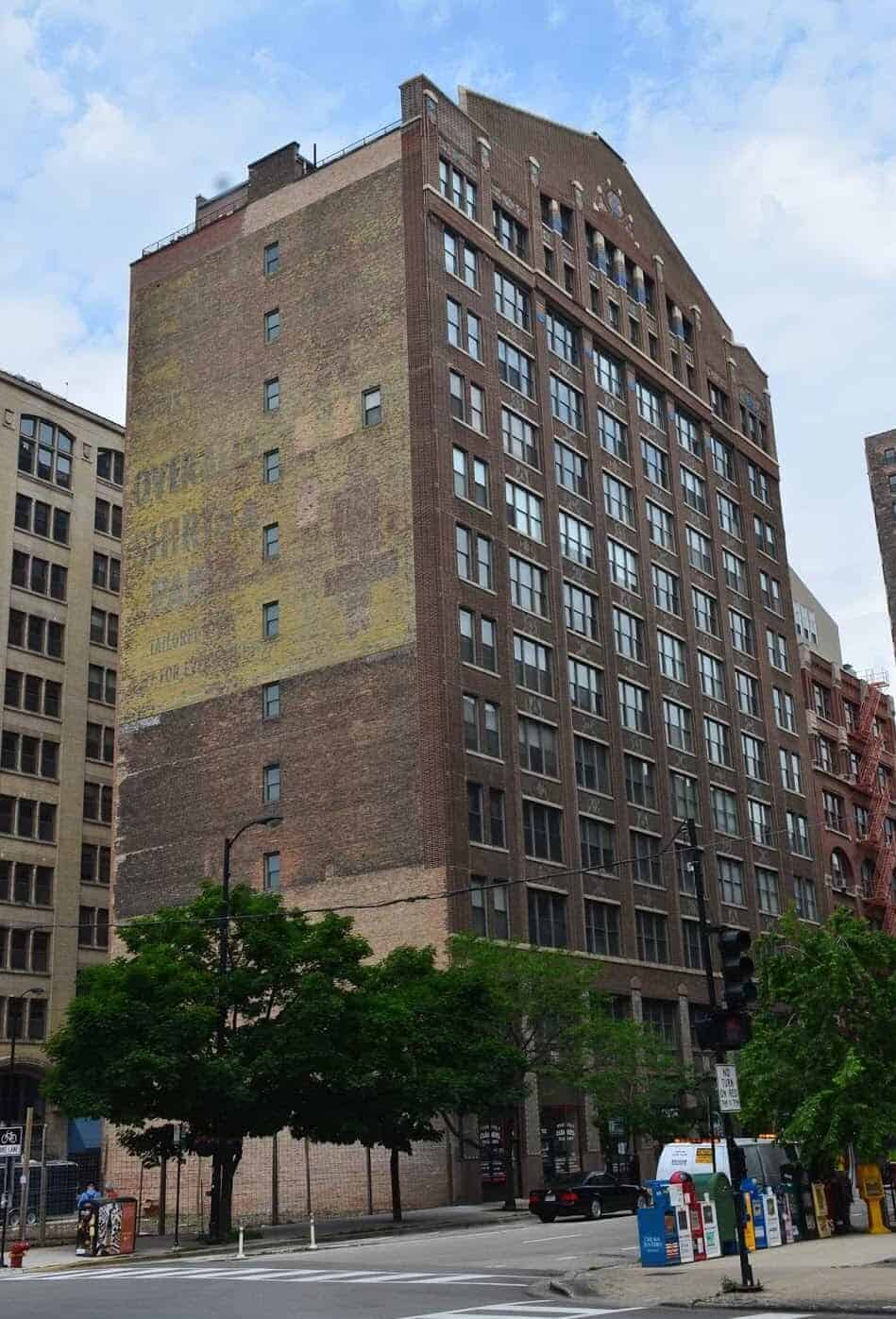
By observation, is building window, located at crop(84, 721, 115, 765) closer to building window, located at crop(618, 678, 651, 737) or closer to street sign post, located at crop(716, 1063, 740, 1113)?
building window, located at crop(618, 678, 651, 737)

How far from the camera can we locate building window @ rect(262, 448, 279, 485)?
221 ft

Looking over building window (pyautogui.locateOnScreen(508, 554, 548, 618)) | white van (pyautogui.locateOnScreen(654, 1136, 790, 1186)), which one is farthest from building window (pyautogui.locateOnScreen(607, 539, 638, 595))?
white van (pyautogui.locateOnScreen(654, 1136, 790, 1186))

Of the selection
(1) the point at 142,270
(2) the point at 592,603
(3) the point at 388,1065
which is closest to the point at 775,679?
(2) the point at 592,603

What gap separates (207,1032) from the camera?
3766 centimetres

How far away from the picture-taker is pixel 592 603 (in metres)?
70.9

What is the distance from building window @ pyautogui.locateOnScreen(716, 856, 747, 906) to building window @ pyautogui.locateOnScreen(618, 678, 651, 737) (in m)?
9.00

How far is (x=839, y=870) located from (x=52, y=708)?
47.9m

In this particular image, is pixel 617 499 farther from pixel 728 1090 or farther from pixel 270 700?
pixel 728 1090

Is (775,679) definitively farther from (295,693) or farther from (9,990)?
(9,990)

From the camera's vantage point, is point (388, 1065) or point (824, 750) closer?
point (388, 1065)

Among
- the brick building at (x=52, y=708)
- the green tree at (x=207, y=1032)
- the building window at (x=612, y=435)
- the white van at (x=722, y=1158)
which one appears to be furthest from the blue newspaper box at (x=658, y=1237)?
the building window at (x=612, y=435)

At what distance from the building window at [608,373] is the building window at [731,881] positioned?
2518 centimetres

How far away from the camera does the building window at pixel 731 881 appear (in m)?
75.7

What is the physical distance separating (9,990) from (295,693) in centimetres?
2493
